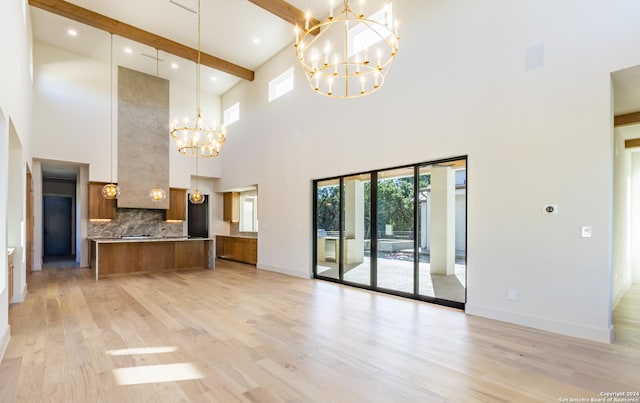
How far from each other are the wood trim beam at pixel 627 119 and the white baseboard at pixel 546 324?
11.1 feet

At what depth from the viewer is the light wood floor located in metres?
2.52

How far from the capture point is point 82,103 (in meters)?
8.84

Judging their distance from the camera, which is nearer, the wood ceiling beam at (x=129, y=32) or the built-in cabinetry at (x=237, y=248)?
the wood ceiling beam at (x=129, y=32)

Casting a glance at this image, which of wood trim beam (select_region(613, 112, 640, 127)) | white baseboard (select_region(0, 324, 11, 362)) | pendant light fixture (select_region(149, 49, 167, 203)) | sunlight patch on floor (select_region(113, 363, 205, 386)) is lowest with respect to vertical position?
sunlight patch on floor (select_region(113, 363, 205, 386))

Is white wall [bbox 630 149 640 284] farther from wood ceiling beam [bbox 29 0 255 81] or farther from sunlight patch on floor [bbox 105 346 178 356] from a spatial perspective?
wood ceiling beam [bbox 29 0 255 81]

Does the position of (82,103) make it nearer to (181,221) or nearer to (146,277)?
(181,221)

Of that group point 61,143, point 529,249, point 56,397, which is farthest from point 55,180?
point 529,249

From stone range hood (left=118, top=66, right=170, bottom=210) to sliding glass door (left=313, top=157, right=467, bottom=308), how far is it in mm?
6072

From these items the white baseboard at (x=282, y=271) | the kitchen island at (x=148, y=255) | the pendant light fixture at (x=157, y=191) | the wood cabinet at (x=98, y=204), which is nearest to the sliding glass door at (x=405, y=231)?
the white baseboard at (x=282, y=271)

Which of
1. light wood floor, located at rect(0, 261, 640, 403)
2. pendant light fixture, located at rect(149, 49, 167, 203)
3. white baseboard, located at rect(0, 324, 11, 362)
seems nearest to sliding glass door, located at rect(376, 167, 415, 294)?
light wood floor, located at rect(0, 261, 640, 403)

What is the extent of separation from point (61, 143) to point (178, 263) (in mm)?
4386

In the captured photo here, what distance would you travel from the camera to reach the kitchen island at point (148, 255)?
7508 mm

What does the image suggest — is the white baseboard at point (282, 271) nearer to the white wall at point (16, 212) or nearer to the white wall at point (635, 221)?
the white wall at point (16, 212)

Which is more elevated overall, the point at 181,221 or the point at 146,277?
the point at 181,221
